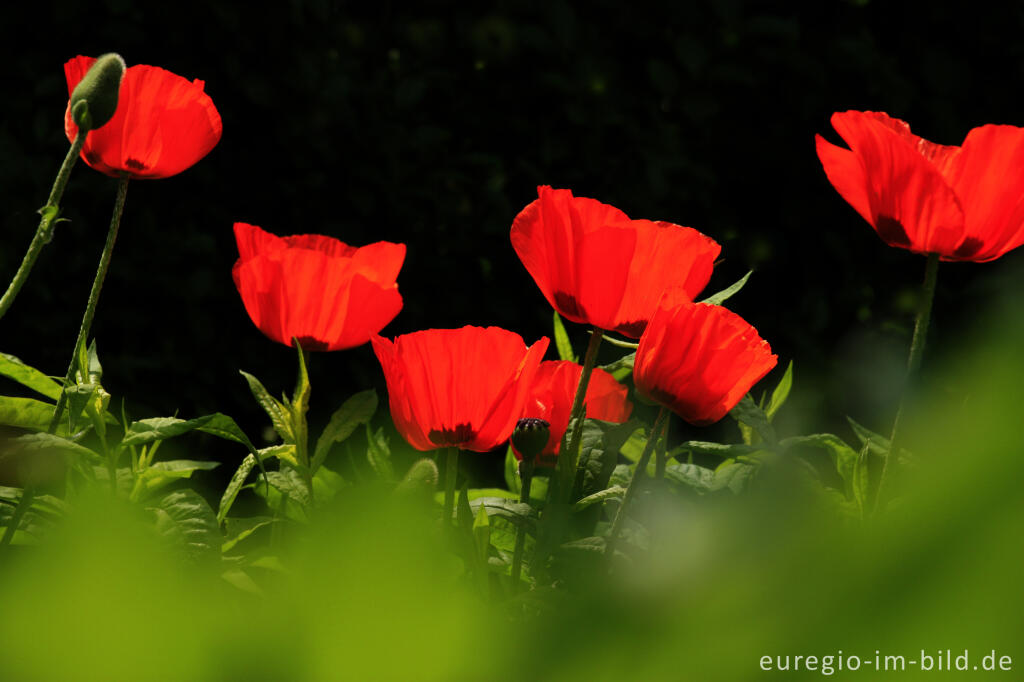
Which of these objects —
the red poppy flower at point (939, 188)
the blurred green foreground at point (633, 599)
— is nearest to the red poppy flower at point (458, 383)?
the red poppy flower at point (939, 188)

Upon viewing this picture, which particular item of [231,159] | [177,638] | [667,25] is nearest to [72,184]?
[231,159]

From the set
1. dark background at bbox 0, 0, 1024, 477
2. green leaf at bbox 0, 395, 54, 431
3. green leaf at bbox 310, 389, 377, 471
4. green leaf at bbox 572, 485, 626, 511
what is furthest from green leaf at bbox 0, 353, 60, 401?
dark background at bbox 0, 0, 1024, 477

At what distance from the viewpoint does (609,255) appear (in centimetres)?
94

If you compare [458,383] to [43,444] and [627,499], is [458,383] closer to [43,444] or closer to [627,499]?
[627,499]

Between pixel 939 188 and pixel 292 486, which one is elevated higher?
pixel 939 188

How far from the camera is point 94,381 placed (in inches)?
38.7

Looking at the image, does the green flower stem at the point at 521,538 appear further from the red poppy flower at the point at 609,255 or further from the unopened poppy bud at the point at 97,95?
the unopened poppy bud at the point at 97,95

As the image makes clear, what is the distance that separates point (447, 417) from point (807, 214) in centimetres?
261

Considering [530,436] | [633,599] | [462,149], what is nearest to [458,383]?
[530,436]

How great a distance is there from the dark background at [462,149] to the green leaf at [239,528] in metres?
1.95

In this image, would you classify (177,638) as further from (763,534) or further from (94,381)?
(94,381)

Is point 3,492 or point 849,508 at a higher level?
point 3,492

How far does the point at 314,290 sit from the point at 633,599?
87 cm

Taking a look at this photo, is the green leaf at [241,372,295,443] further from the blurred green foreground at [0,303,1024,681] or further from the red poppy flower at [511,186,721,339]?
the blurred green foreground at [0,303,1024,681]
